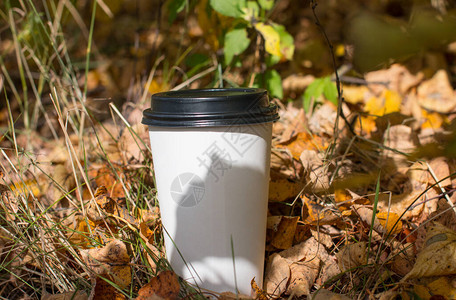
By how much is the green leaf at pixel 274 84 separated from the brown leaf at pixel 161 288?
3.58 ft

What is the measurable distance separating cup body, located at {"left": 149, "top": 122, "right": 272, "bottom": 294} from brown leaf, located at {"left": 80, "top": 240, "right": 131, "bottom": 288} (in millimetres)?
131

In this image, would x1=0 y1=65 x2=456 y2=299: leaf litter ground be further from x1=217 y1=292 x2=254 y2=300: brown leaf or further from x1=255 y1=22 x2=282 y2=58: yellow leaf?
x1=255 y1=22 x2=282 y2=58: yellow leaf

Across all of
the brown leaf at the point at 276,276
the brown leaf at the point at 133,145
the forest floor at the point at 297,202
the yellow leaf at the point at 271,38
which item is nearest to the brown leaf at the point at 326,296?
the forest floor at the point at 297,202

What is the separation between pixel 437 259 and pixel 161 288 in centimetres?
68

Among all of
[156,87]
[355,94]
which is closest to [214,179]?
[156,87]

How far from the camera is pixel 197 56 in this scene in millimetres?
1955

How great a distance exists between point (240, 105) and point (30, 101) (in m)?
2.07

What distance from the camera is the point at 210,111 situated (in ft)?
3.13

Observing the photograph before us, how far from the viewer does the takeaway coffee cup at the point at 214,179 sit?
38.3 inches

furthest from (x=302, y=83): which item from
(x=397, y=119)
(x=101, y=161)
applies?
(x=101, y=161)

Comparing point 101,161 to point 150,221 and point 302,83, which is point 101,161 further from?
point 302,83

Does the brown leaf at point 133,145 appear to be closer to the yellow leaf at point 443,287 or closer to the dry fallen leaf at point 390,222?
the dry fallen leaf at point 390,222

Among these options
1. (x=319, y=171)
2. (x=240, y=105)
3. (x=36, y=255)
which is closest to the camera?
(x=240, y=105)

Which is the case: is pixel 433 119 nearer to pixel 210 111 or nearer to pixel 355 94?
pixel 355 94
